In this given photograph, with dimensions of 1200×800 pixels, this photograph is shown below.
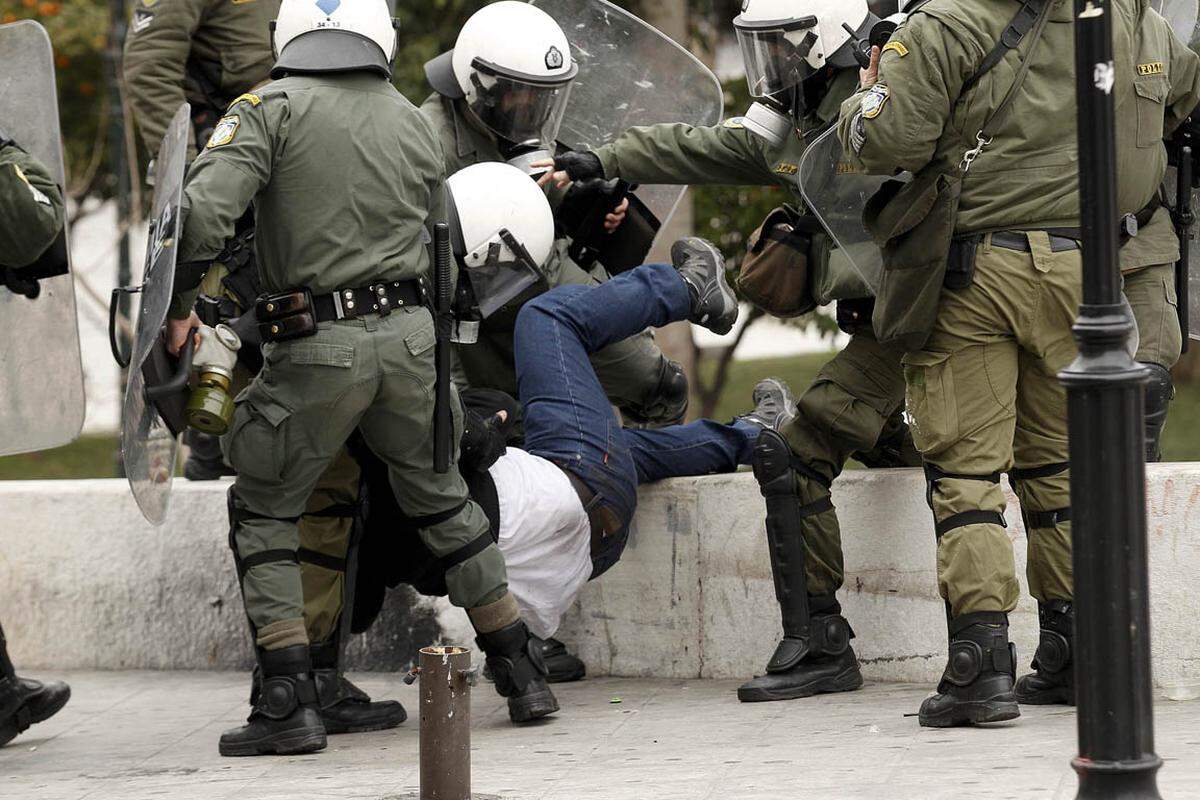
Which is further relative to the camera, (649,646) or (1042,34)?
(649,646)

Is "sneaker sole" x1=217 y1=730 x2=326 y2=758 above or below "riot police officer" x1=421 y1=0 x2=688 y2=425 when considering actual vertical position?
below

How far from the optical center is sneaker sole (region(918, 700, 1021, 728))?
437 centimetres

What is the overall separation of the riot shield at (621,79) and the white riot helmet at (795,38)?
111cm

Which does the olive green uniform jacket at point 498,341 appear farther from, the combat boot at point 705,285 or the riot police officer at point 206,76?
the riot police officer at point 206,76

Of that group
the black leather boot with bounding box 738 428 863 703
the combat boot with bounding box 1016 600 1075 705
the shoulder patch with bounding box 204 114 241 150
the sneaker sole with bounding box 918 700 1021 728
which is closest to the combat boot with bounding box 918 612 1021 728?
the sneaker sole with bounding box 918 700 1021 728

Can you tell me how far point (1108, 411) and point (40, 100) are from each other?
3.08 meters

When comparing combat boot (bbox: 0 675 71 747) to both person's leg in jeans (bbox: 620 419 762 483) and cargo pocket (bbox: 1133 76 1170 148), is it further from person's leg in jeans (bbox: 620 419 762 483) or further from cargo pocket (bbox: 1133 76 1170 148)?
cargo pocket (bbox: 1133 76 1170 148)

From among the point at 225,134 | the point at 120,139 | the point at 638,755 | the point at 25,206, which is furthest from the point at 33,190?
the point at 120,139

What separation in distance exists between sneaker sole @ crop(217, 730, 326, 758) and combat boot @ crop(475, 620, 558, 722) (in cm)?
49

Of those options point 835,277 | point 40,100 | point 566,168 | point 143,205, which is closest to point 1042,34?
point 835,277

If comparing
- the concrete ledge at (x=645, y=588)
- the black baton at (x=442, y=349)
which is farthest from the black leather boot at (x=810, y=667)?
the black baton at (x=442, y=349)

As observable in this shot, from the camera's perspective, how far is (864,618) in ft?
17.3

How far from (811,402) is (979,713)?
982 mm

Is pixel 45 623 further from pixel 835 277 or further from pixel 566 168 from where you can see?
pixel 835 277
